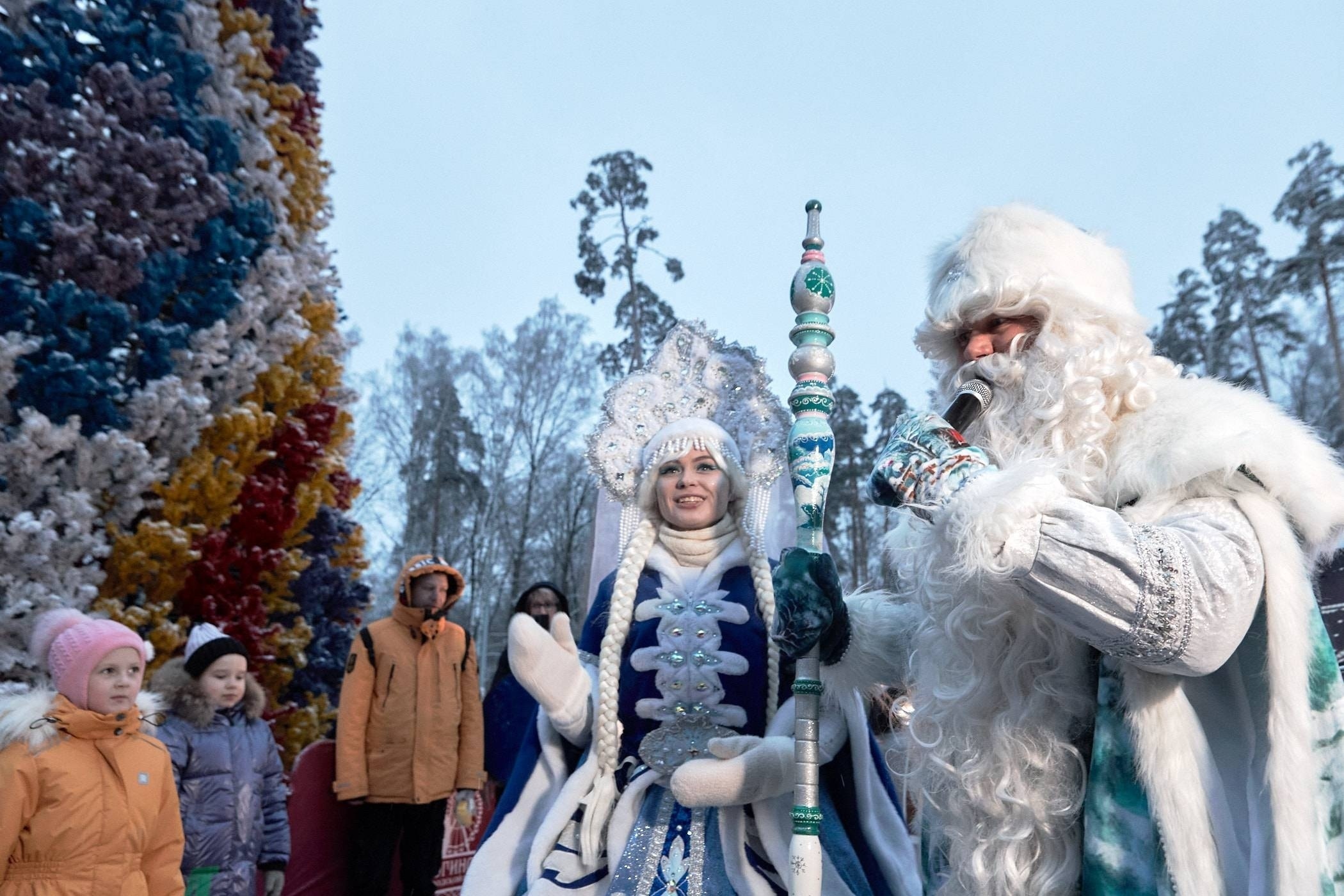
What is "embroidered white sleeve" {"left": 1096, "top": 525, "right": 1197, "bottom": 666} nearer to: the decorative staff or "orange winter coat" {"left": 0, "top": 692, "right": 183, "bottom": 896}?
the decorative staff

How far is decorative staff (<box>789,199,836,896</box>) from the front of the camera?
2.16 m

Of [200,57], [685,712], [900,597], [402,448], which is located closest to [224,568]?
[200,57]

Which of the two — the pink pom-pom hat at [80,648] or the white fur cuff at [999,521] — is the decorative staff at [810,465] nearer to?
the white fur cuff at [999,521]

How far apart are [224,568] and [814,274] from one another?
4.02m

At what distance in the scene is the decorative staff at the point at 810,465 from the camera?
2164 millimetres

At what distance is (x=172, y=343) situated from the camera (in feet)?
16.3

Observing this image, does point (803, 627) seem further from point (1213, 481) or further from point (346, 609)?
point (346, 609)

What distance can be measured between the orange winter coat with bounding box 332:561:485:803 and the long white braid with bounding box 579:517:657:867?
2523mm

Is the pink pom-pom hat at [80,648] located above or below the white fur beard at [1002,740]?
above

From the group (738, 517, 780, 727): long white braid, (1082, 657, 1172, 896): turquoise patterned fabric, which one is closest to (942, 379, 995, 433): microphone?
(1082, 657, 1172, 896): turquoise patterned fabric

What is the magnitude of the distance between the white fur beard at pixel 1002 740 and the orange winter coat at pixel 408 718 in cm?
384

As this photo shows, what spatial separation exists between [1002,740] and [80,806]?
9.80 ft

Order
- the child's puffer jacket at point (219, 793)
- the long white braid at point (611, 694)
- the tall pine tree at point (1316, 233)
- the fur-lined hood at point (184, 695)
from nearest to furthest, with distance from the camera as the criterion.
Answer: the long white braid at point (611, 694) < the child's puffer jacket at point (219, 793) < the fur-lined hood at point (184, 695) < the tall pine tree at point (1316, 233)

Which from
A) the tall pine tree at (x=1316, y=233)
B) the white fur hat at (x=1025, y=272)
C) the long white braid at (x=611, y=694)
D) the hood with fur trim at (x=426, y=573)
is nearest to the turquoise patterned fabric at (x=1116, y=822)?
the white fur hat at (x=1025, y=272)
